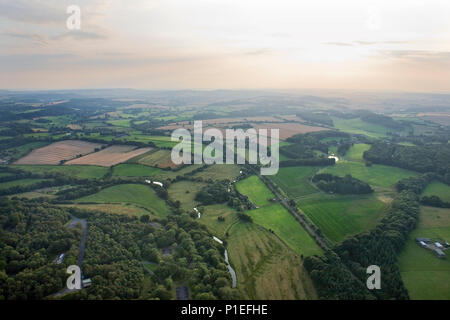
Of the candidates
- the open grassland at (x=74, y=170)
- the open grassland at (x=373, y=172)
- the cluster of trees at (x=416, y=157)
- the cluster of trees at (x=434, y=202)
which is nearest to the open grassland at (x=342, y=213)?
the cluster of trees at (x=434, y=202)

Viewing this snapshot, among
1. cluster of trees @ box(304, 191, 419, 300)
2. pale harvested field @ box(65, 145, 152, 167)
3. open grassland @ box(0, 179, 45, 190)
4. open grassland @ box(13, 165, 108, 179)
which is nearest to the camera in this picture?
cluster of trees @ box(304, 191, 419, 300)

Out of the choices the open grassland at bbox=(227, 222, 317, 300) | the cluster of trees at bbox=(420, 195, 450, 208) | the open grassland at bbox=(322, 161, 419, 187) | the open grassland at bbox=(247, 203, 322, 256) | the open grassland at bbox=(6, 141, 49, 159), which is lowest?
the open grassland at bbox=(227, 222, 317, 300)

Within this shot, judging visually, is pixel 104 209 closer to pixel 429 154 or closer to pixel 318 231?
pixel 318 231

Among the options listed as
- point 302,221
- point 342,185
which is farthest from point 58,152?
point 342,185

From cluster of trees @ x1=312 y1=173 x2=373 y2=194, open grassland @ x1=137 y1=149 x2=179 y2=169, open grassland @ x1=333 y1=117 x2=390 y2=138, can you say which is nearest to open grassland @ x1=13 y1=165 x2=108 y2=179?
open grassland @ x1=137 y1=149 x2=179 y2=169

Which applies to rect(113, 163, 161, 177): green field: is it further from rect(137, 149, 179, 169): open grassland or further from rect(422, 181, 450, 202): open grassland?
rect(422, 181, 450, 202): open grassland

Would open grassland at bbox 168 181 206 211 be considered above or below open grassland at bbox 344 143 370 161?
below
